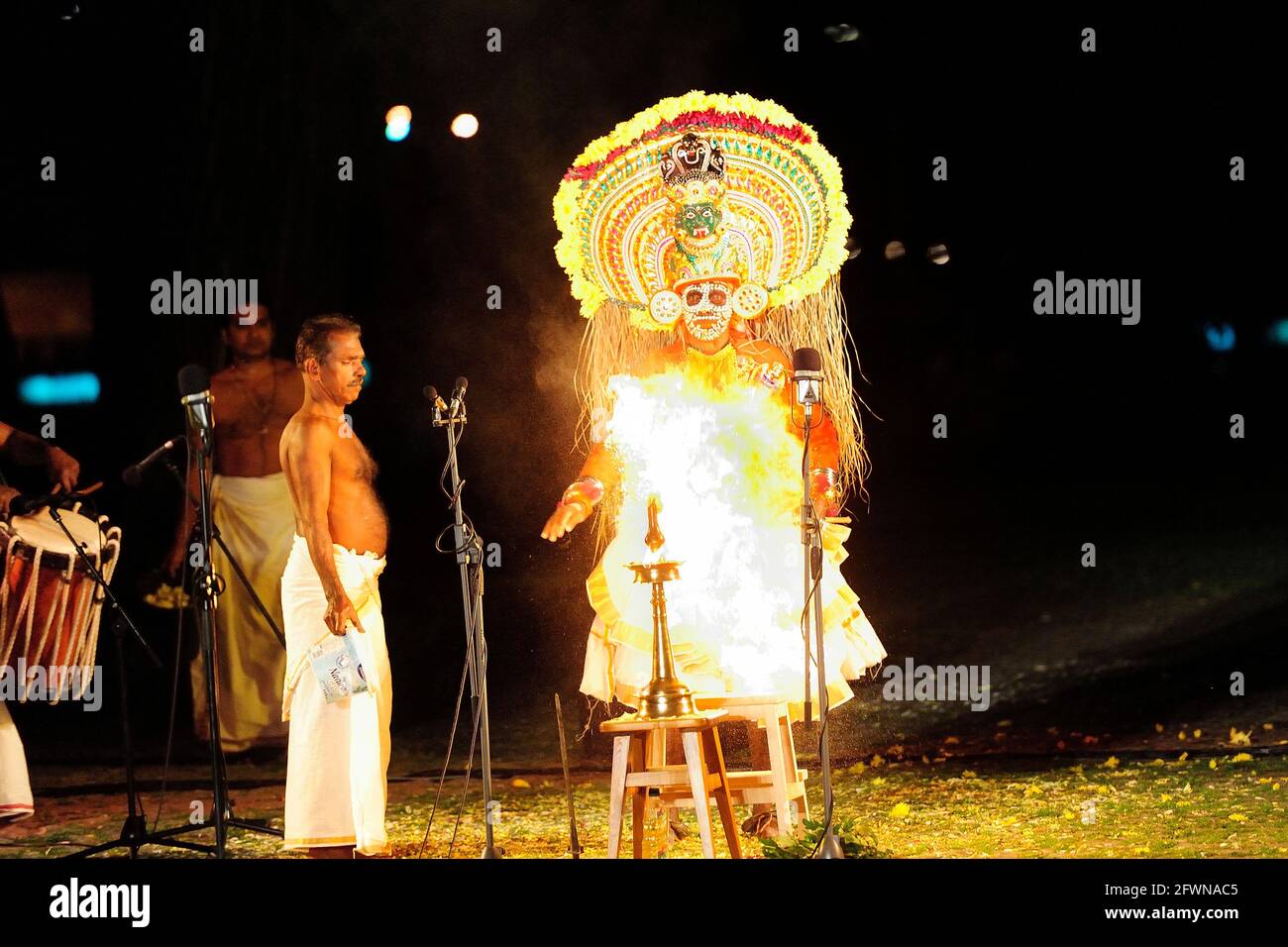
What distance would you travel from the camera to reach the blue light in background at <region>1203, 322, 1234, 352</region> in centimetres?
748

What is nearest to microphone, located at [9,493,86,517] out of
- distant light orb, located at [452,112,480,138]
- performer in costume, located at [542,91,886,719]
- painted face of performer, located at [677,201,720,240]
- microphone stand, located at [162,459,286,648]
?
microphone stand, located at [162,459,286,648]

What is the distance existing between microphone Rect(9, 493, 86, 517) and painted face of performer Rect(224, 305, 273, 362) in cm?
111

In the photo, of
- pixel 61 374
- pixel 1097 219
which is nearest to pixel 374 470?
pixel 61 374

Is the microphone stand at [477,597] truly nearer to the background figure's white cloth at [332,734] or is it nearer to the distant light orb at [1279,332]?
the background figure's white cloth at [332,734]

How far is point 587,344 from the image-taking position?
23.9 feet

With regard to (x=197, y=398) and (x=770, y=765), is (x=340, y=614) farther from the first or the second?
(x=770, y=765)

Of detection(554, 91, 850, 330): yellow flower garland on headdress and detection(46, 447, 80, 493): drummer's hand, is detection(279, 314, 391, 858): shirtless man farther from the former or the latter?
detection(46, 447, 80, 493): drummer's hand

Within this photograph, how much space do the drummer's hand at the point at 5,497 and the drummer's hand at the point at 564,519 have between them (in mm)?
2583

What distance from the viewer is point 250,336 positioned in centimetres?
764

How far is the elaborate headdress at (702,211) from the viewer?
655 centimetres

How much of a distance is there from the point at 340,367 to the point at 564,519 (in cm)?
115

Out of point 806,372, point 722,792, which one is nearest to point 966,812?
point 722,792
